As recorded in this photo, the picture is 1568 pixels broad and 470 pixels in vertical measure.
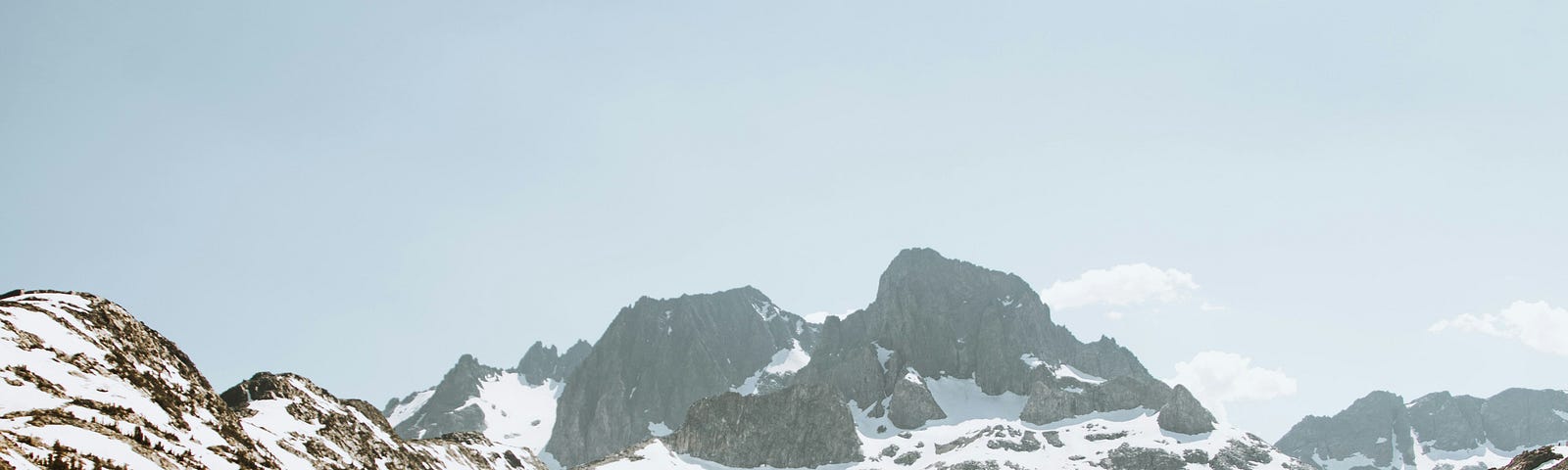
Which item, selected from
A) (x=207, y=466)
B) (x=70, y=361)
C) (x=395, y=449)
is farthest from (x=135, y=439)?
(x=395, y=449)

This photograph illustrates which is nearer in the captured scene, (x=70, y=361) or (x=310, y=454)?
(x=70, y=361)

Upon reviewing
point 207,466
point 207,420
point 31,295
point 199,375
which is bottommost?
point 207,466

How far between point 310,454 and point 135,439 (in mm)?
30973

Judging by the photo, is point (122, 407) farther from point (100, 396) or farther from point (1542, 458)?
point (1542, 458)

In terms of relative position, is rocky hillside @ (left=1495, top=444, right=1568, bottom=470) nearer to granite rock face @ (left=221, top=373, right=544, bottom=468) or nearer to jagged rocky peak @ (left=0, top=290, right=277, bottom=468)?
jagged rocky peak @ (left=0, top=290, right=277, bottom=468)

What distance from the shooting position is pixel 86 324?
53125 mm

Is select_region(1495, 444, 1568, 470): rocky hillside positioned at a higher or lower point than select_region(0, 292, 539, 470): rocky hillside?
lower

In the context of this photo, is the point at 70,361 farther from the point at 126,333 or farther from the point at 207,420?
the point at 126,333

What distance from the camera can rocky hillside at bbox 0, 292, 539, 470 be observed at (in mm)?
33094

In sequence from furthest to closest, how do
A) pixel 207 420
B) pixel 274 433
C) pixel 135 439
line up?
1. pixel 274 433
2. pixel 207 420
3. pixel 135 439

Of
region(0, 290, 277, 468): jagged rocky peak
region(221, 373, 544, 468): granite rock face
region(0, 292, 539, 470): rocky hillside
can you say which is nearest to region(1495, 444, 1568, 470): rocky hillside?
region(0, 290, 277, 468): jagged rocky peak

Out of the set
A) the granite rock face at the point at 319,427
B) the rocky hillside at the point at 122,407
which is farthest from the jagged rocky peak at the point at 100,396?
the granite rock face at the point at 319,427

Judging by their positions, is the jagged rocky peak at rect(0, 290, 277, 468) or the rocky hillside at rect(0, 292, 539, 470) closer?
the jagged rocky peak at rect(0, 290, 277, 468)

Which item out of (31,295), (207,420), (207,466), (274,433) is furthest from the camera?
(274,433)
